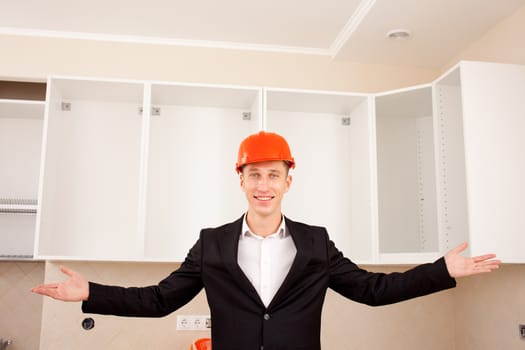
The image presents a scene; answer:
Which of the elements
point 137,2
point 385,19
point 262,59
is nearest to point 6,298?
point 137,2

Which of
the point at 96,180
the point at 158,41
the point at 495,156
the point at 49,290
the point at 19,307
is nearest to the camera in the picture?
the point at 49,290

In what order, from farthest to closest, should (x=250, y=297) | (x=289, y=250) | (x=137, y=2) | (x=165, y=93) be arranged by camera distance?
1. (x=165, y=93)
2. (x=137, y=2)
3. (x=289, y=250)
4. (x=250, y=297)

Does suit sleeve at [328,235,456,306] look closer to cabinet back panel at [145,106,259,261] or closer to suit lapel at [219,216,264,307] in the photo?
suit lapel at [219,216,264,307]

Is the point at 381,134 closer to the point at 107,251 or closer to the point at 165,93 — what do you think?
the point at 165,93

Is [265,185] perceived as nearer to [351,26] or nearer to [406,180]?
[351,26]

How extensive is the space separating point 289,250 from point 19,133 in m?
2.05

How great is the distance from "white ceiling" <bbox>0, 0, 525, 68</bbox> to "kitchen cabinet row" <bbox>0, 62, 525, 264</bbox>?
34cm

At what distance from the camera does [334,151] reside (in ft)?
9.64

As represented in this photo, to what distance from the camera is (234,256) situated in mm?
1549

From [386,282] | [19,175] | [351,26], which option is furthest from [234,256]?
[19,175]

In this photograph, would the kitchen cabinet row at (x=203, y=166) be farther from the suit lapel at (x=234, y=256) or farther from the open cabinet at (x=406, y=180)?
the suit lapel at (x=234, y=256)

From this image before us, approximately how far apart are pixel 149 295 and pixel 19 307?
179cm

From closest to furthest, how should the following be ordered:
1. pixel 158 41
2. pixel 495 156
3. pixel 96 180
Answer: pixel 495 156 → pixel 96 180 → pixel 158 41

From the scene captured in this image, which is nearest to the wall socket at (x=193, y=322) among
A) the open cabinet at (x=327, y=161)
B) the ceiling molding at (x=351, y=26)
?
the open cabinet at (x=327, y=161)
